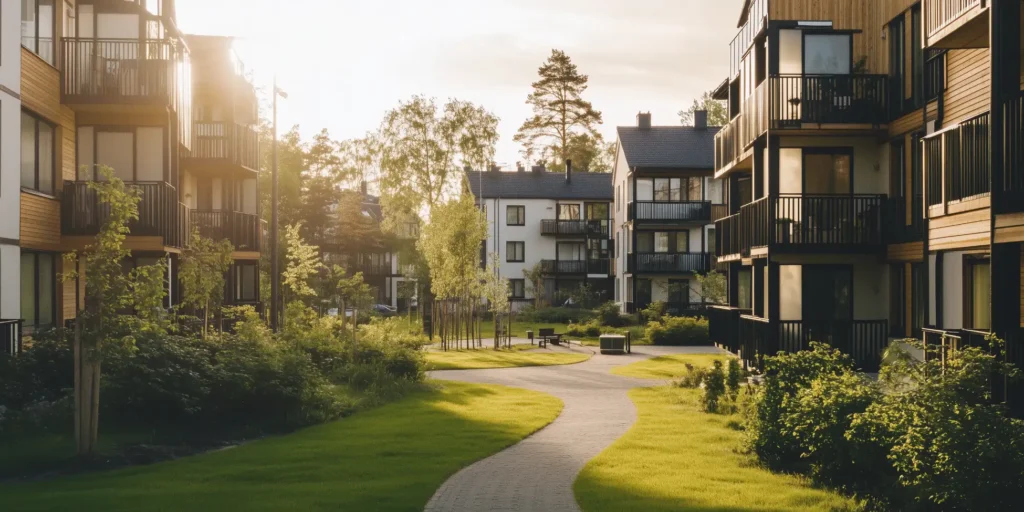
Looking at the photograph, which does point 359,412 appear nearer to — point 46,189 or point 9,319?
point 9,319

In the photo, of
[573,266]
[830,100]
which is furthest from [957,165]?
[573,266]

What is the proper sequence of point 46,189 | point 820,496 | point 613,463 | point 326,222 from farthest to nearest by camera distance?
point 326,222 < point 46,189 < point 613,463 < point 820,496

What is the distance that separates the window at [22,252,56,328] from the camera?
21.3m

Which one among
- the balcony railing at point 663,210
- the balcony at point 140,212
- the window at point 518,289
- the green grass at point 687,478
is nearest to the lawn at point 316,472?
the green grass at point 687,478

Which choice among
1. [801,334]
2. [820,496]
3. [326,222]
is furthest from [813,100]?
[326,222]

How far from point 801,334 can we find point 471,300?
76.6ft

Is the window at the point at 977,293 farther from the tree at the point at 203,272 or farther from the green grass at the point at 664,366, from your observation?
the tree at the point at 203,272

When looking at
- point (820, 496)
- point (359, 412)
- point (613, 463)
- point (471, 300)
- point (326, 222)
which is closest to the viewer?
point (820, 496)

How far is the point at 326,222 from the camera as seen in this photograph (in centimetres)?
7694

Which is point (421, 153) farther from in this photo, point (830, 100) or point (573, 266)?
point (830, 100)

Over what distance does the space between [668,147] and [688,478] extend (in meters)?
51.3

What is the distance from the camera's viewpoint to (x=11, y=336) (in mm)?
18875

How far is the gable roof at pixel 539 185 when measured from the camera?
77.4 m

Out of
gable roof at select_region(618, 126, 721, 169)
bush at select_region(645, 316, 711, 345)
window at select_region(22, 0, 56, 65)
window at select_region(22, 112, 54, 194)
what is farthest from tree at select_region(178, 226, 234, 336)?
gable roof at select_region(618, 126, 721, 169)
